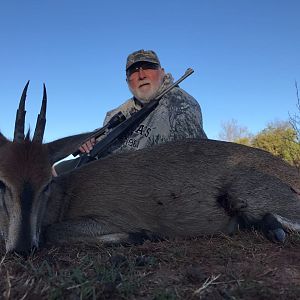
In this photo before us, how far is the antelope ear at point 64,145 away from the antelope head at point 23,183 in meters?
0.01

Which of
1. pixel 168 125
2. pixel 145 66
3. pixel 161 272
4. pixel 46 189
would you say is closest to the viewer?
pixel 161 272

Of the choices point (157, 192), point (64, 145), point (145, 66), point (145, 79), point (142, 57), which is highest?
point (142, 57)

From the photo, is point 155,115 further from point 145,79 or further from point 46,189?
point 46,189

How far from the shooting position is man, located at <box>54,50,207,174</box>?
25.9 feet

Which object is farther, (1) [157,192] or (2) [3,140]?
(1) [157,192]

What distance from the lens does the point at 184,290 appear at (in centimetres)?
290

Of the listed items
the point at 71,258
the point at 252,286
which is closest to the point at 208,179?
the point at 71,258

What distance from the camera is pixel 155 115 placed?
321 inches

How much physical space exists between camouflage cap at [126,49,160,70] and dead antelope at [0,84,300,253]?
12.0 feet

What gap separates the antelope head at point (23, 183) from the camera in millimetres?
4176

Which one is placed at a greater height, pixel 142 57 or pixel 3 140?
pixel 142 57

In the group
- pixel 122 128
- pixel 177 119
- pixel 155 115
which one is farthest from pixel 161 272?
pixel 155 115

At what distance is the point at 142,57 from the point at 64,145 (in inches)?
163

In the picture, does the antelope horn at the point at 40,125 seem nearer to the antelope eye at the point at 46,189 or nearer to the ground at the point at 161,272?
the antelope eye at the point at 46,189
